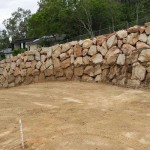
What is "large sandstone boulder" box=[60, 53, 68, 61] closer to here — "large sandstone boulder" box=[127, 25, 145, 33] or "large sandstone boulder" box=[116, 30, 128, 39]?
"large sandstone boulder" box=[116, 30, 128, 39]

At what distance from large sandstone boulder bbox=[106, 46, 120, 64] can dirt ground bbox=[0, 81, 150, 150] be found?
111 cm

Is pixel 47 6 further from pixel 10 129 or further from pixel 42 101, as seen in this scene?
pixel 10 129

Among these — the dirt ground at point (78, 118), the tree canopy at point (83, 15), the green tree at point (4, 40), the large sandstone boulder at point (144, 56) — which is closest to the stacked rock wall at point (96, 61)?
the large sandstone boulder at point (144, 56)

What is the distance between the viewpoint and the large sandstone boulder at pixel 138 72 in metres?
12.8

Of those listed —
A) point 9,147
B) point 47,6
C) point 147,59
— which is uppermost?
point 47,6

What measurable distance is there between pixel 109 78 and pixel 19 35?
61279 mm

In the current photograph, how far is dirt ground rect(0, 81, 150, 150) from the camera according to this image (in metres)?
6.38

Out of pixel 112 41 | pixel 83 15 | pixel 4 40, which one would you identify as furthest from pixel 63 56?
pixel 4 40

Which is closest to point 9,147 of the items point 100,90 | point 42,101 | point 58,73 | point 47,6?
point 42,101

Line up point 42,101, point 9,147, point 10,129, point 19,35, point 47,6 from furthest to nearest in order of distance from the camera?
point 19,35
point 47,6
point 42,101
point 10,129
point 9,147

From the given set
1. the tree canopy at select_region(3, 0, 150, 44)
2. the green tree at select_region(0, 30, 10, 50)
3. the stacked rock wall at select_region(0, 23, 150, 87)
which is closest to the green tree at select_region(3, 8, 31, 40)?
the green tree at select_region(0, 30, 10, 50)

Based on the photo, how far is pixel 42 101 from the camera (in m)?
11.3

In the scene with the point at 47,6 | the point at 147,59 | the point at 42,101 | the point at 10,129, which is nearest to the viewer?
the point at 10,129

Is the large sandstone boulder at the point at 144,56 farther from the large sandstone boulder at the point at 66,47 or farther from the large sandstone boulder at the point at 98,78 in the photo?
the large sandstone boulder at the point at 66,47
